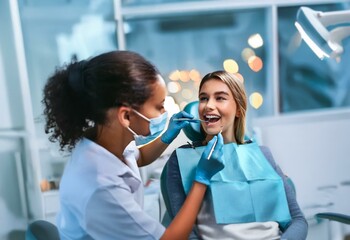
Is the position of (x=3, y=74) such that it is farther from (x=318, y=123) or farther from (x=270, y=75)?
(x=318, y=123)

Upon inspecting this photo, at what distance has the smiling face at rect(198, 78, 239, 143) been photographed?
1.45m

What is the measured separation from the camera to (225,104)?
4.78 ft

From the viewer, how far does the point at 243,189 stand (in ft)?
4.61

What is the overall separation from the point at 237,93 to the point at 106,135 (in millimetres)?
658

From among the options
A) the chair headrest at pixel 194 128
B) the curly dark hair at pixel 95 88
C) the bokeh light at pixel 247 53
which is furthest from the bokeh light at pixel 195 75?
the curly dark hair at pixel 95 88

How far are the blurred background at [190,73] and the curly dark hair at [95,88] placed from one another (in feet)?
3.39

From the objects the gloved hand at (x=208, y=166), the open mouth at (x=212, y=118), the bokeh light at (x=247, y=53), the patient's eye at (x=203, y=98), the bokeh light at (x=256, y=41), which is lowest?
the gloved hand at (x=208, y=166)

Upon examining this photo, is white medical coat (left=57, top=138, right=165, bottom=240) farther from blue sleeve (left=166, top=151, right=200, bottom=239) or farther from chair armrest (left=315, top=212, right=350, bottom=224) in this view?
chair armrest (left=315, top=212, right=350, bottom=224)

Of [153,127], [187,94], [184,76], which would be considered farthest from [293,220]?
[184,76]

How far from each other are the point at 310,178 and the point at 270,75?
0.83m

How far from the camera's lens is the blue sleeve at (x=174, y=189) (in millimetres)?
1374

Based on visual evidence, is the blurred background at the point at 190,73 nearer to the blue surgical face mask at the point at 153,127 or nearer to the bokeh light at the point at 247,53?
the bokeh light at the point at 247,53

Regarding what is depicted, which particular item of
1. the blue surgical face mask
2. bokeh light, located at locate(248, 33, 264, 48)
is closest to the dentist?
the blue surgical face mask

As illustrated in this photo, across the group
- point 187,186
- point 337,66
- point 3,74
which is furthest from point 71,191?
point 337,66
